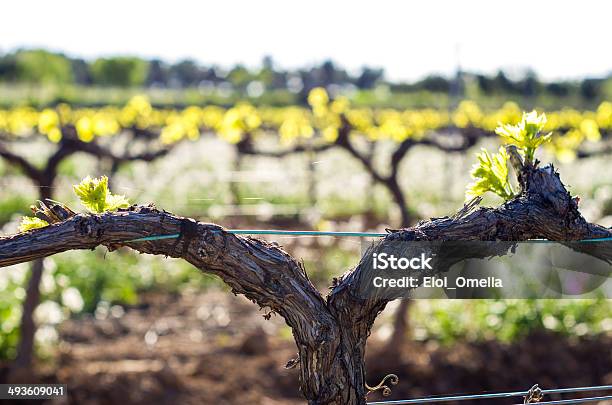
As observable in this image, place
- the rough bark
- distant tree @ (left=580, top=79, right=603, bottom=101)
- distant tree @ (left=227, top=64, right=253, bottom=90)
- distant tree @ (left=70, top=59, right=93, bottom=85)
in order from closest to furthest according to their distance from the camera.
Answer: the rough bark → distant tree @ (left=580, top=79, right=603, bottom=101) → distant tree @ (left=227, top=64, right=253, bottom=90) → distant tree @ (left=70, top=59, right=93, bottom=85)

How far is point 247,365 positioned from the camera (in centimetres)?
603

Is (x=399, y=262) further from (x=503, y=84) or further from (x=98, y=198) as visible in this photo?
(x=503, y=84)

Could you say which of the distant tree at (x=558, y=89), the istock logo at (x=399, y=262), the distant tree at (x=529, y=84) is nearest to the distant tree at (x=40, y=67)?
the distant tree at (x=529, y=84)

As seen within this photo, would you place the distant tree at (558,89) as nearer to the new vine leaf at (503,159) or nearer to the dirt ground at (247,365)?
the dirt ground at (247,365)

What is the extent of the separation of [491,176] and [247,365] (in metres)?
4.15

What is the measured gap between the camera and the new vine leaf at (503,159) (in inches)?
85.9

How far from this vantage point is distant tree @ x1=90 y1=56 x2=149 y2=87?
79.6 metres

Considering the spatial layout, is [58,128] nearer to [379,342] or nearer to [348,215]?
[379,342]

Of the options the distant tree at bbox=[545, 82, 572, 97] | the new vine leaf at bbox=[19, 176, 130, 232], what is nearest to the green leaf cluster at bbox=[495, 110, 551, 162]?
the new vine leaf at bbox=[19, 176, 130, 232]

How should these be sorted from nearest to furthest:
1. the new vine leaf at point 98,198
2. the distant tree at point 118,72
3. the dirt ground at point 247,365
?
the new vine leaf at point 98,198
the dirt ground at point 247,365
the distant tree at point 118,72

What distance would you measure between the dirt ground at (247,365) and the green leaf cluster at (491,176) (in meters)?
3.37

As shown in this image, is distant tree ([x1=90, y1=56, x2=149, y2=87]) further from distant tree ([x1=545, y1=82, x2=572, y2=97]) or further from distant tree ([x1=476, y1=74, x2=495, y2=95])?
distant tree ([x1=545, y1=82, x2=572, y2=97])

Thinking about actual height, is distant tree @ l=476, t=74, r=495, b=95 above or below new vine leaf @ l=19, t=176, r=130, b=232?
above

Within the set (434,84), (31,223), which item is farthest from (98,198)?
(434,84)
